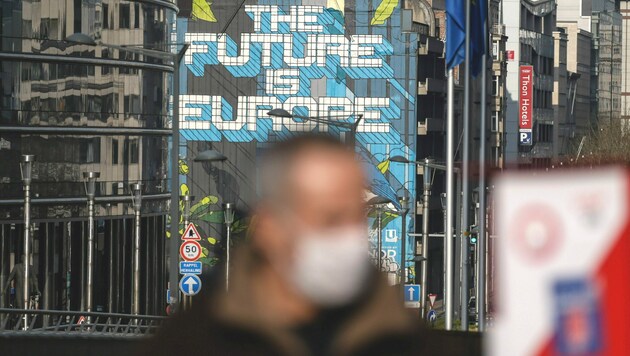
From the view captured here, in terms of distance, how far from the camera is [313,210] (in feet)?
9.28

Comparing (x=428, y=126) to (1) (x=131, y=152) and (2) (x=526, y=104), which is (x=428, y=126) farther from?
(1) (x=131, y=152)

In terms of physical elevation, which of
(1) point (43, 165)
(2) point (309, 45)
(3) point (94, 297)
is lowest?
(3) point (94, 297)

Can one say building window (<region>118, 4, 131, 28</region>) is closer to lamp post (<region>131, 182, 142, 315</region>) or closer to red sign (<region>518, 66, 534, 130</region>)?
lamp post (<region>131, 182, 142, 315</region>)

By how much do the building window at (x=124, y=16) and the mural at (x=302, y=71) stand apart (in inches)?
1649

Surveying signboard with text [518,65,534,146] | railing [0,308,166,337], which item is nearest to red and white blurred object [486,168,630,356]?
railing [0,308,166,337]

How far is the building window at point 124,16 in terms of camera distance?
5131 centimetres

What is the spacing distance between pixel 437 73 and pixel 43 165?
52.6 meters

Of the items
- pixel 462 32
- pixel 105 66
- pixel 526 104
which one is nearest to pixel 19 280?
pixel 105 66

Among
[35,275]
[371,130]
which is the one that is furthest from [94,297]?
[371,130]

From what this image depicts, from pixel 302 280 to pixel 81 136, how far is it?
1903 inches

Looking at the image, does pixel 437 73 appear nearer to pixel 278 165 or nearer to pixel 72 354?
pixel 72 354

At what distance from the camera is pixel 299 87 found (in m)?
95.2

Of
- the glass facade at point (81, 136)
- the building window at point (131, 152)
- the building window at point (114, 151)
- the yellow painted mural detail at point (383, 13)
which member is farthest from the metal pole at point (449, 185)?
the yellow painted mural detail at point (383, 13)

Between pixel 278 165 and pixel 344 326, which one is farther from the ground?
pixel 278 165
